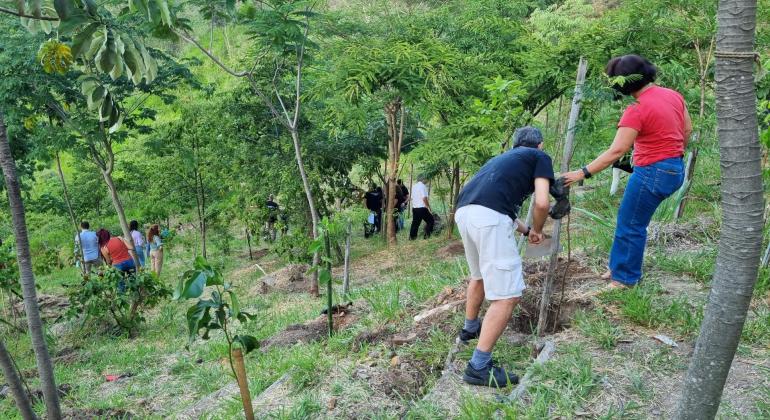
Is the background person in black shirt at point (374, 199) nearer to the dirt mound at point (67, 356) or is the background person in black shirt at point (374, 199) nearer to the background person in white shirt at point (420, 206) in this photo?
the background person in white shirt at point (420, 206)

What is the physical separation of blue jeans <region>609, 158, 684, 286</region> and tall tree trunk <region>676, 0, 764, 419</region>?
2.03 meters

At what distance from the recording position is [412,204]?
39.9 feet

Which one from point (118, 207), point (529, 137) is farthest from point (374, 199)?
point (529, 137)

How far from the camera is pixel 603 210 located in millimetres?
7930

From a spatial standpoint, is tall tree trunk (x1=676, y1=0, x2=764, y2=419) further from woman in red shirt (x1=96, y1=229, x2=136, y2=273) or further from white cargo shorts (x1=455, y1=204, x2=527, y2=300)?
woman in red shirt (x1=96, y1=229, x2=136, y2=273)

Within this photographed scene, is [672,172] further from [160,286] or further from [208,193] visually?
[208,193]

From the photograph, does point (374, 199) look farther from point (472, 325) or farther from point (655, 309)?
point (655, 309)

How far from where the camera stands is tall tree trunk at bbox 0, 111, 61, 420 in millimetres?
3088

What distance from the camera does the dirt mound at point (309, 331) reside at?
5309 millimetres

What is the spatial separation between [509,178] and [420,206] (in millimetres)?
8430

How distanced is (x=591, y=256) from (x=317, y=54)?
642 centimetres

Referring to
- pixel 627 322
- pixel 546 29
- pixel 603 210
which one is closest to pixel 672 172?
pixel 627 322

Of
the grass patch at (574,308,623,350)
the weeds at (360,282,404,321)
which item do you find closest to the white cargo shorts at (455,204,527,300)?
the grass patch at (574,308,623,350)

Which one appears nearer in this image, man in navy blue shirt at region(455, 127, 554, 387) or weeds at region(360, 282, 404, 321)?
man in navy blue shirt at region(455, 127, 554, 387)
